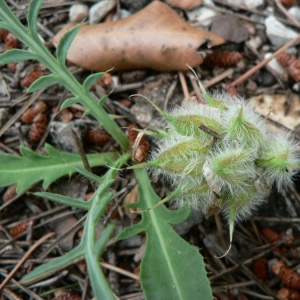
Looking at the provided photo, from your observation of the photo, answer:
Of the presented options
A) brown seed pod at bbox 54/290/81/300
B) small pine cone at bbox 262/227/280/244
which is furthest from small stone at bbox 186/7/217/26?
brown seed pod at bbox 54/290/81/300

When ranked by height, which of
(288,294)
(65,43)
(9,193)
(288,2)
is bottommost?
(288,294)

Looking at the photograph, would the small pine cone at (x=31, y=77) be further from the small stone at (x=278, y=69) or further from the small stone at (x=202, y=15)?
the small stone at (x=278, y=69)

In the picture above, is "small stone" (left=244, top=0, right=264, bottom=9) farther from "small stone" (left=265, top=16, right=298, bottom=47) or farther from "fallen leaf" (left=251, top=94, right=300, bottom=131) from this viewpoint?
"fallen leaf" (left=251, top=94, right=300, bottom=131)

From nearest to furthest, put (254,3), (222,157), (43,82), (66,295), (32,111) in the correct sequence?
1. (222,157)
2. (43,82)
3. (66,295)
4. (32,111)
5. (254,3)

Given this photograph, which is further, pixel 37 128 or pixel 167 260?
pixel 37 128

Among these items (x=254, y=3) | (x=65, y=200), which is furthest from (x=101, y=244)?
(x=254, y=3)

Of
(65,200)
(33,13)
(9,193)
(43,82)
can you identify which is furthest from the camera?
(9,193)

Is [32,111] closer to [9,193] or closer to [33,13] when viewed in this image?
[9,193]
